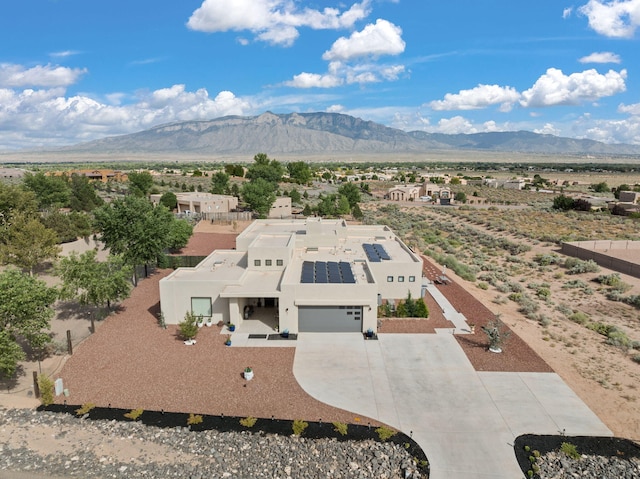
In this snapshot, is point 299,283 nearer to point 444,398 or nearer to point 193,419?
point 193,419

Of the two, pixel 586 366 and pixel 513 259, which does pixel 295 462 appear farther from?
pixel 513 259

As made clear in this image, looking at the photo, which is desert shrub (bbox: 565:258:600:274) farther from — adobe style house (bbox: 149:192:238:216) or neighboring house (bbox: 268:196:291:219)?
adobe style house (bbox: 149:192:238:216)

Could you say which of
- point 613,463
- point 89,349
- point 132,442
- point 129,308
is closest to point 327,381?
point 132,442

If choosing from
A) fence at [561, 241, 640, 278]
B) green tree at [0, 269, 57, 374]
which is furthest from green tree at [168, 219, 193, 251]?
fence at [561, 241, 640, 278]

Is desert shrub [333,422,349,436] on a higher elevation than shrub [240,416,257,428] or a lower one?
lower

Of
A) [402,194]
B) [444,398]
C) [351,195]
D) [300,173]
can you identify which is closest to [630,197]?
[402,194]

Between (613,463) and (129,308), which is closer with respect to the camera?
(613,463)
